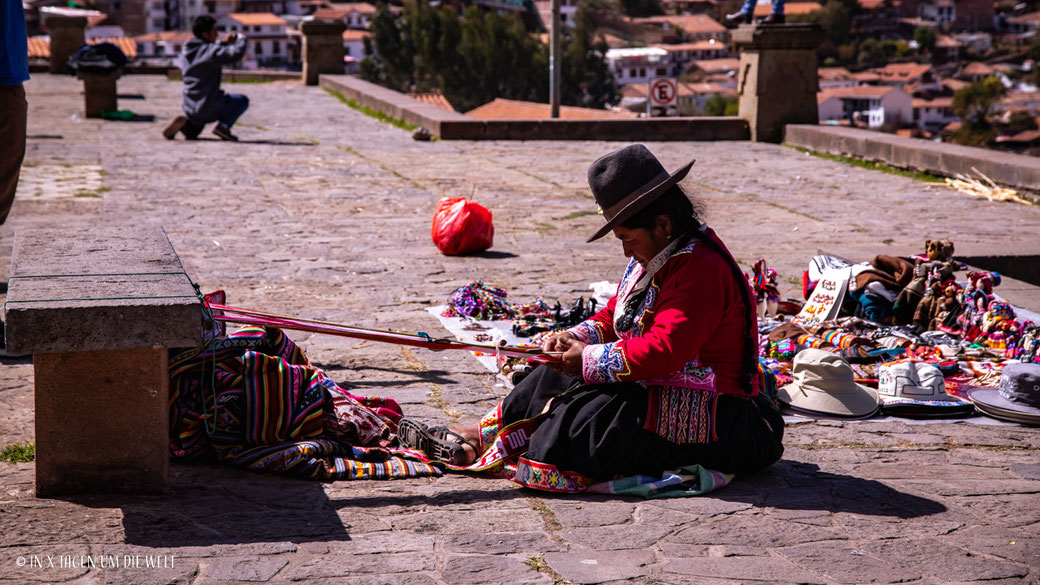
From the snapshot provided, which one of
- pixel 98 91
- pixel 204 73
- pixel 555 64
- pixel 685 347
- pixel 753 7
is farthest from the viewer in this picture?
pixel 555 64

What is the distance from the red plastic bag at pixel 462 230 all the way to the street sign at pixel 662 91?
13088 millimetres

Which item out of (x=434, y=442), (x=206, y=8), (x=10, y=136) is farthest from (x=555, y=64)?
(x=206, y=8)

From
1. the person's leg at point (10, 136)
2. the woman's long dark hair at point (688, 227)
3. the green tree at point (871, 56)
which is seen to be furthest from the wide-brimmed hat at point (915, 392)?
the green tree at point (871, 56)

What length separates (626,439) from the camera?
3.42m

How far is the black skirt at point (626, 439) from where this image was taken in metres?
3.43

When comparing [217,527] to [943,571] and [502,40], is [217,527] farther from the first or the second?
[502,40]

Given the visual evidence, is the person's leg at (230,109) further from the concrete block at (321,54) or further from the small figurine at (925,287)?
the small figurine at (925,287)

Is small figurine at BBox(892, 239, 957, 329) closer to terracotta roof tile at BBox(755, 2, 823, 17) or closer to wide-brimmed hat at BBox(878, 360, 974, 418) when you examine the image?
wide-brimmed hat at BBox(878, 360, 974, 418)

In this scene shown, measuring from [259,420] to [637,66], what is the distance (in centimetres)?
9908

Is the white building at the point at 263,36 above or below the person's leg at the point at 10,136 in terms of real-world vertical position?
above

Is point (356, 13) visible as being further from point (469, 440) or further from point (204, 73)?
point (469, 440)

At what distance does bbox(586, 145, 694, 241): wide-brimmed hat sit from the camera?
3.37 metres

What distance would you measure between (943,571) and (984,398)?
5.69ft

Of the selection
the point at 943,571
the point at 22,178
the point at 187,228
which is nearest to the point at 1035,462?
the point at 943,571
